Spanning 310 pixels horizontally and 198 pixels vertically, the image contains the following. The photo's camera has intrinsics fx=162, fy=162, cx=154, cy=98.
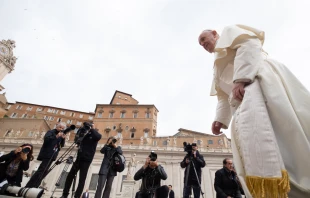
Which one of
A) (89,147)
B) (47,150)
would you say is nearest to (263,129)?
(89,147)

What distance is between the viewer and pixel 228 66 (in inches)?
83.6

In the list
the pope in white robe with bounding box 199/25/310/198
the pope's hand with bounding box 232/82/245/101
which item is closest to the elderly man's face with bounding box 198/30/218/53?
the pope in white robe with bounding box 199/25/310/198

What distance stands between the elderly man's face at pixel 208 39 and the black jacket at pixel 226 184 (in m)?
3.28

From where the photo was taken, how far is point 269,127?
4.27ft

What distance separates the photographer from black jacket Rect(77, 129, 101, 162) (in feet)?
14.8

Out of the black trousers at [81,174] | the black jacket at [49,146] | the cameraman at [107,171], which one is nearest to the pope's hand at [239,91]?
the cameraman at [107,171]

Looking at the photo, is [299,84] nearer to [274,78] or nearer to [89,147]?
[274,78]

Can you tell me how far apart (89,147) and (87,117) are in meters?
47.6

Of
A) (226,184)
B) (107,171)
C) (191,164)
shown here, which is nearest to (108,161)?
(107,171)

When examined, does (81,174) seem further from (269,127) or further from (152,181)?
(269,127)

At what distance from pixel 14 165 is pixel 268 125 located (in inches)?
214

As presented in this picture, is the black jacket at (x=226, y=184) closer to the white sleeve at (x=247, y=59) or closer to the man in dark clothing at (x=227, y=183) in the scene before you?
the man in dark clothing at (x=227, y=183)

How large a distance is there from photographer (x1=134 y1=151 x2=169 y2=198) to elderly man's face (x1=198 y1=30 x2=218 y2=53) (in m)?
2.71

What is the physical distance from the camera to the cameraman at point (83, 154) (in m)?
4.36
